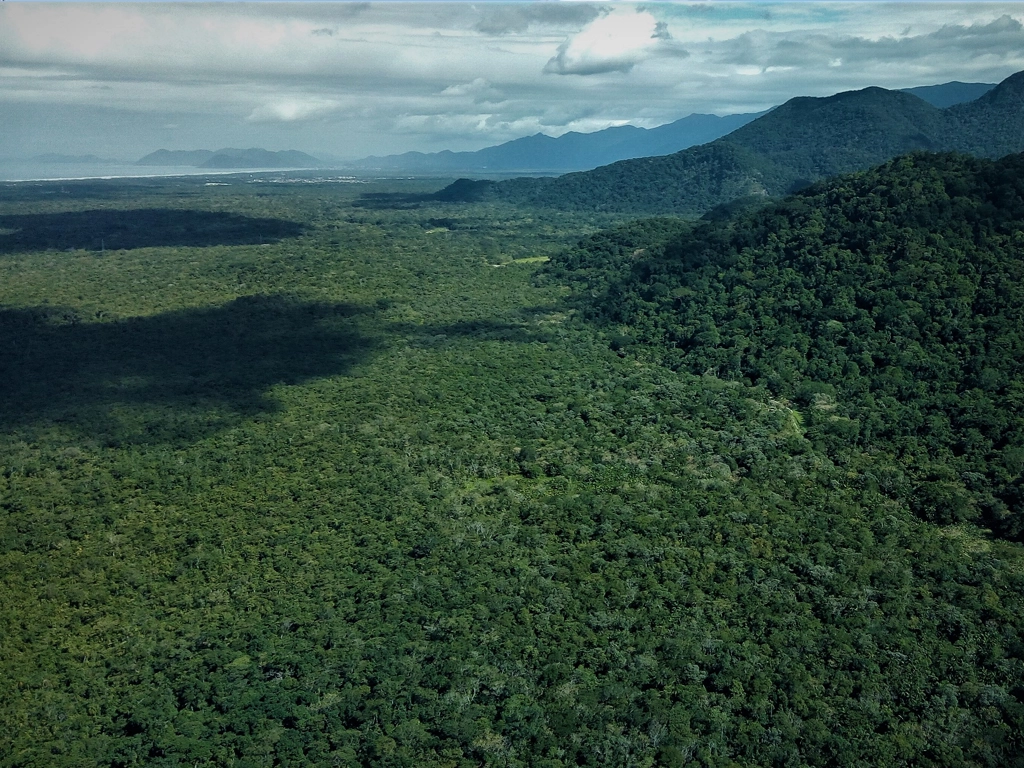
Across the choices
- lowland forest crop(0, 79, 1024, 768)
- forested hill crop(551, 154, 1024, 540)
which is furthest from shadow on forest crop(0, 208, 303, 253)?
forested hill crop(551, 154, 1024, 540)

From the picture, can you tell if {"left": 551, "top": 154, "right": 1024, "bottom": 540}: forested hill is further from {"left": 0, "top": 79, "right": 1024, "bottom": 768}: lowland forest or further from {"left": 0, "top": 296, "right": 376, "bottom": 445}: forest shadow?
{"left": 0, "top": 296, "right": 376, "bottom": 445}: forest shadow

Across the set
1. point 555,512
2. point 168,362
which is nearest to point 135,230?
point 168,362

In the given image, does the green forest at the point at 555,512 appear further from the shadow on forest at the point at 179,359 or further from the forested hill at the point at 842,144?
the forested hill at the point at 842,144

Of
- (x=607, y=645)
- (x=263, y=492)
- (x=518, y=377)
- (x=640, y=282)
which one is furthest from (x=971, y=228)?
(x=263, y=492)

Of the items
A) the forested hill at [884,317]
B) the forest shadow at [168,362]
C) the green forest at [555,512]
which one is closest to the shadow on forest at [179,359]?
the forest shadow at [168,362]

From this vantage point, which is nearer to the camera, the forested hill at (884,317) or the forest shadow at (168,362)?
the forested hill at (884,317)

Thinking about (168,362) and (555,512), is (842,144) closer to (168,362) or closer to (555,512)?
(168,362)

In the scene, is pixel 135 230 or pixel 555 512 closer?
pixel 555 512
